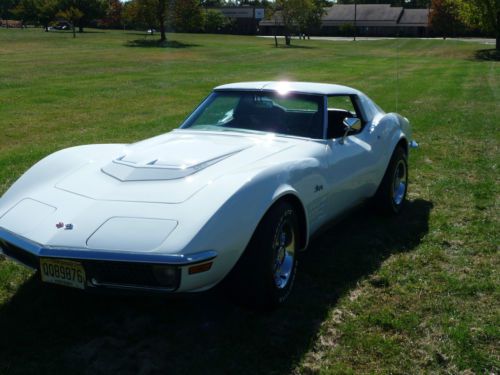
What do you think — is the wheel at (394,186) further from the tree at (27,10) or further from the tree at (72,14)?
the tree at (27,10)

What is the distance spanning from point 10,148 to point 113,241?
6649 millimetres

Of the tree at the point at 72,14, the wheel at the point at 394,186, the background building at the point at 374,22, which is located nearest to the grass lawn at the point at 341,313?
the wheel at the point at 394,186

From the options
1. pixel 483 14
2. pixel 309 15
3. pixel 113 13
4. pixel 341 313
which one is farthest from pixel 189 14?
pixel 341 313

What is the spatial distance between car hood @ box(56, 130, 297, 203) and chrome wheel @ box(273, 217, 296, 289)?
0.50 meters

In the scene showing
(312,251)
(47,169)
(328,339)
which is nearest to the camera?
(328,339)

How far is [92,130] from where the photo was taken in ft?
35.4

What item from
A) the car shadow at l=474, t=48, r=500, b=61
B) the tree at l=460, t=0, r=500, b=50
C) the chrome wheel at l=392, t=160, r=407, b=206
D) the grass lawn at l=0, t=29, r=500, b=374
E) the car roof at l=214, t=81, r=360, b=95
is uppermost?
the tree at l=460, t=0, r=500, b=50

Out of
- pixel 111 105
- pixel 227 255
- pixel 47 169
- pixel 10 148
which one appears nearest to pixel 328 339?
pixel 227 255

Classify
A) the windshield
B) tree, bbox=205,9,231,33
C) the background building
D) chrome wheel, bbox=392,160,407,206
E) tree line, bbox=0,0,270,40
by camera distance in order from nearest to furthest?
the windshield < chrome wheel, bbox=392,160,407,206 < tree line, bbox=0,0,270,40 < tree, bbox=205,9,231,33 < the background building

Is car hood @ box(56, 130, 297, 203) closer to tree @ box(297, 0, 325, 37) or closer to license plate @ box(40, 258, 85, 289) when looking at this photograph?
license plate @ box(40, 258, 85, 289)

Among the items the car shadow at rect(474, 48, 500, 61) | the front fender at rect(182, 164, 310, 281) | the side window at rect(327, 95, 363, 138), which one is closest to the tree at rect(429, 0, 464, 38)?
the car shadow at rect(474, 48, 500, 61)

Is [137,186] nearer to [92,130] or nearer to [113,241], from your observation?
[113,241]

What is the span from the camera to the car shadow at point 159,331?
3.12m

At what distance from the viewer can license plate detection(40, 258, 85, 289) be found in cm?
309
